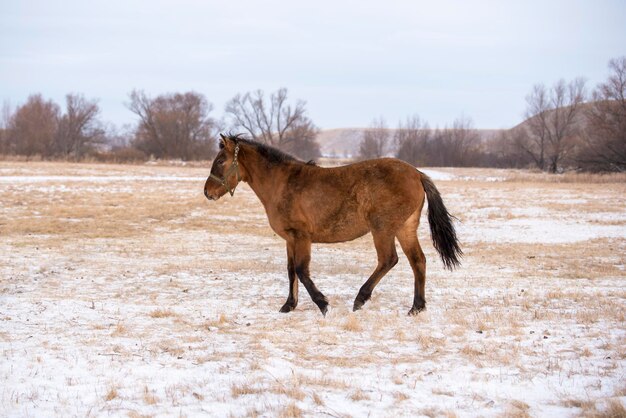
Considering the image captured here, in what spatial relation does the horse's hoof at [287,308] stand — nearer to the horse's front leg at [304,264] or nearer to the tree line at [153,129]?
the horse's front leg at [304,264]

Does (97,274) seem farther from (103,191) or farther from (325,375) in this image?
(103,191)

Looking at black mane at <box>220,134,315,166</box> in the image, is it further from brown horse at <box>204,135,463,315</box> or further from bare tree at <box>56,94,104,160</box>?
bare tree at <box>56,94,104,160</box>

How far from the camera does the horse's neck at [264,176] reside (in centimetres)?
762

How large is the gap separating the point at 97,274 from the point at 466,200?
57.1ft

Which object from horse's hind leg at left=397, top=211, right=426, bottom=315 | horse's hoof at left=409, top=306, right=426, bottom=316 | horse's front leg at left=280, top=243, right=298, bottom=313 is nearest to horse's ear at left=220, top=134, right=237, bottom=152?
horse's front leg at left=280, top=243, right=298, bottom=313

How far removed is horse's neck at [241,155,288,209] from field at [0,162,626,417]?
1.51 m

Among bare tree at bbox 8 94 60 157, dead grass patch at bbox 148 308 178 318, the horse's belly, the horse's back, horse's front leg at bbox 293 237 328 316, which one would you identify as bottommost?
dead grass patch at bbox 148 308 178 318

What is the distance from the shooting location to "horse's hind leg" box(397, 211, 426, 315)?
23.3 feet

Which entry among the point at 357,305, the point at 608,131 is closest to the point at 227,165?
the point at 357,305

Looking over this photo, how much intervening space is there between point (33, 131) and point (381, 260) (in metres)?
72.1

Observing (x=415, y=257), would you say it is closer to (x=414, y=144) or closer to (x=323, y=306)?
(x=323, y=306)

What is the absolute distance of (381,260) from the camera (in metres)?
7.16

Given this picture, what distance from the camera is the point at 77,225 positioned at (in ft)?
55.0

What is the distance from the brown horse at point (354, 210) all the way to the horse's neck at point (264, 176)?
0.01 m
